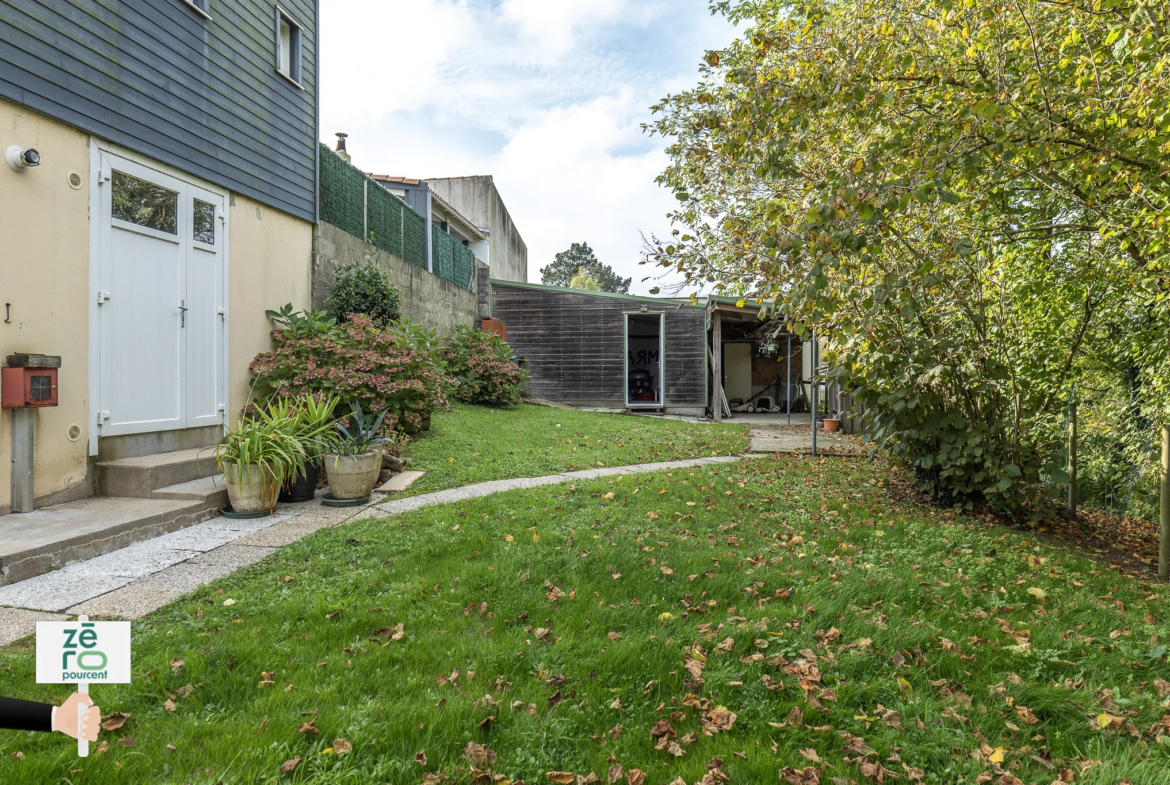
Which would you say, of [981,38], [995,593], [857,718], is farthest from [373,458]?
[981,38]

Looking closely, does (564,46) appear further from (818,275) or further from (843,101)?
(818,275)

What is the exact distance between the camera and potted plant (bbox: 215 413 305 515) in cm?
466

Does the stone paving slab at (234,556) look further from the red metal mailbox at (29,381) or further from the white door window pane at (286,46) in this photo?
the white door window pane at (286,46)

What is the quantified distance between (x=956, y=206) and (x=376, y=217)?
8.23 m

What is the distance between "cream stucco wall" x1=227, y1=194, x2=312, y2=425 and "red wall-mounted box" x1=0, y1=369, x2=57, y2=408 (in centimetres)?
206

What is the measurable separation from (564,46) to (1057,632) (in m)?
9.60

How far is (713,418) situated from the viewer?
1486 cm

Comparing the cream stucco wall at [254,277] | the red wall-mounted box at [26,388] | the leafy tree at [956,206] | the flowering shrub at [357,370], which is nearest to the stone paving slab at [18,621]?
the red wall-mounted box at [26,388]

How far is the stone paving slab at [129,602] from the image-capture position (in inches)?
112

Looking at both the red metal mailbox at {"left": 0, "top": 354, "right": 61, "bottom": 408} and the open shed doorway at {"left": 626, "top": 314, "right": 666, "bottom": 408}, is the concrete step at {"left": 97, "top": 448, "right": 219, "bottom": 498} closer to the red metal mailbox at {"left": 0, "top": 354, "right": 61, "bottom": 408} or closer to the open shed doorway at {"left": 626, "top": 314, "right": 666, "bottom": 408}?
the red metal mailbox at {"left": 0, "top": 354, "right": 61, "bottom": 408}

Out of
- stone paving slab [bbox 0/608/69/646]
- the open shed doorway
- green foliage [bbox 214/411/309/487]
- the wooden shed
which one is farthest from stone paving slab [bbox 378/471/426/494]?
the open shed doorway

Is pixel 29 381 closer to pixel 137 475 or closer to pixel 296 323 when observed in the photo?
pixel 137 475

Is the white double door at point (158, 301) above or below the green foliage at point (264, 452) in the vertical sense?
above

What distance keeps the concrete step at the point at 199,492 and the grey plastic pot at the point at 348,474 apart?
788 millimetres
